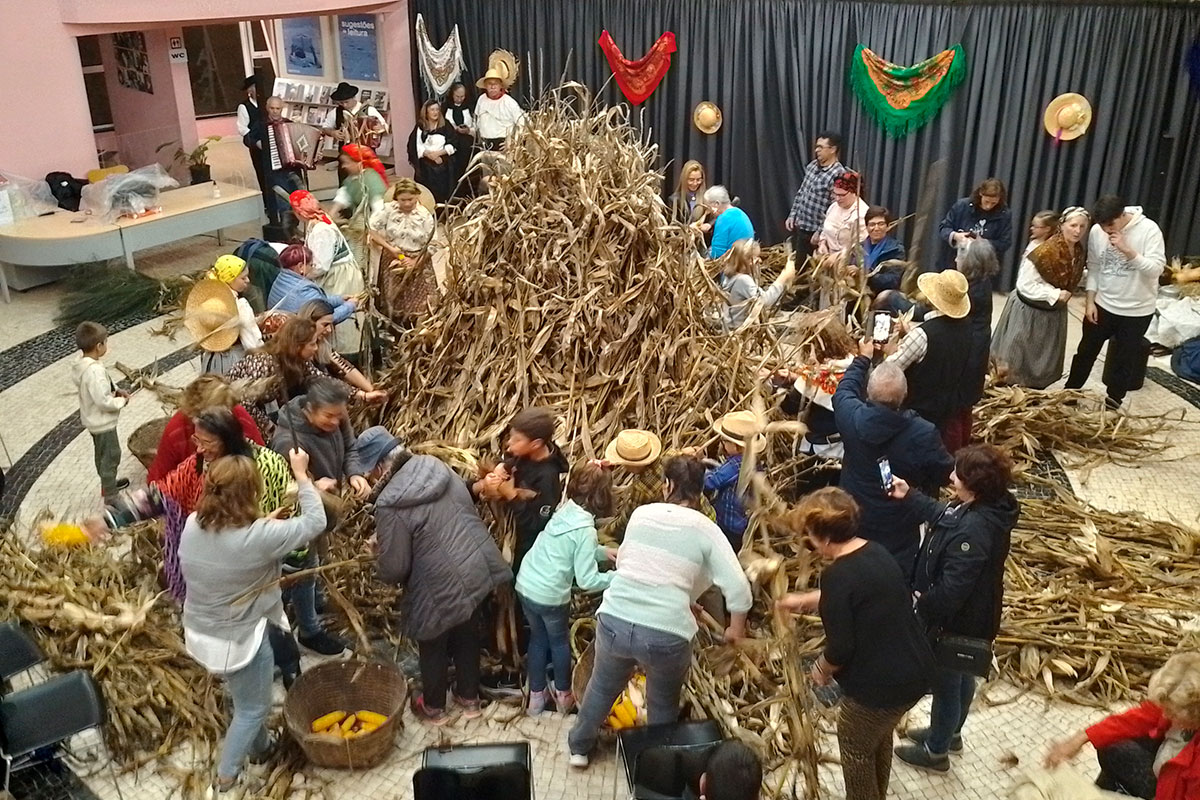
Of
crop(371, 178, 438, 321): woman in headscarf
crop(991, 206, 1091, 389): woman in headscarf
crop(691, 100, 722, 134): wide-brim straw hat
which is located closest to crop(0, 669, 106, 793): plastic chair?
crop(371, 178, 438, 321): woman in headscarf

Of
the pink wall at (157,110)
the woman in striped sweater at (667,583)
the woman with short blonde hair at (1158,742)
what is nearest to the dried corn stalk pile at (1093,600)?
the woman with short blonde hair at (1158,742)

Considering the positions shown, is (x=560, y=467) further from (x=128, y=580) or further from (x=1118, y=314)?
(x=1118, y=314)

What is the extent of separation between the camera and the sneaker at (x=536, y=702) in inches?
159

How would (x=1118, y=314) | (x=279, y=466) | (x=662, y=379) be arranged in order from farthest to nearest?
1. (x=1118, y=314)
2. (x=662, y=379)
3. (x=279, y=466)

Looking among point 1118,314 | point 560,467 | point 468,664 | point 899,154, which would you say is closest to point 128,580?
point 468,664

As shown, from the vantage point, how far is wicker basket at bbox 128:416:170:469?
5.52 metres

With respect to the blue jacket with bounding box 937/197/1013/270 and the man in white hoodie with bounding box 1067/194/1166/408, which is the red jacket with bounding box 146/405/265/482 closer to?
the blue jacket with bounding box 937/197/1013/270

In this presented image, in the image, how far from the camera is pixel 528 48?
11297 mm

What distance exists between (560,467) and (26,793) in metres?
2.20

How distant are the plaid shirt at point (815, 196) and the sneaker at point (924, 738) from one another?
476 centimetres

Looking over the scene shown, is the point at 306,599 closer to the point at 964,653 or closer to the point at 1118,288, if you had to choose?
the point at 964,653

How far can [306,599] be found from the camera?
427cm

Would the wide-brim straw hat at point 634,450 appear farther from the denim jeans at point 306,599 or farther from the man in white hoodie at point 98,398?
the man in white hoodie at point 98,398

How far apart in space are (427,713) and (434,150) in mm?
6865
